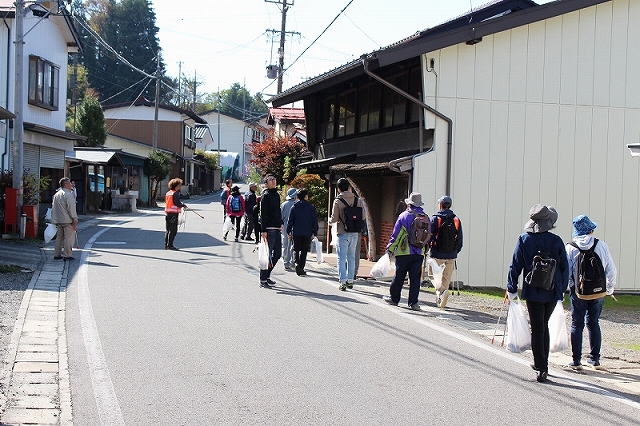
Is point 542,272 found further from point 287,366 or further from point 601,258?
point 287,366

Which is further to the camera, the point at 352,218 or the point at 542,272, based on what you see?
the point at 352,218

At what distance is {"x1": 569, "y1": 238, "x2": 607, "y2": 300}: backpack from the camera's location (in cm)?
777

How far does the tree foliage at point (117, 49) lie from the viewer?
74.3 metres

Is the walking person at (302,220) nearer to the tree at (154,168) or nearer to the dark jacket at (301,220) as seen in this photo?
the dark jacket at (301,220)

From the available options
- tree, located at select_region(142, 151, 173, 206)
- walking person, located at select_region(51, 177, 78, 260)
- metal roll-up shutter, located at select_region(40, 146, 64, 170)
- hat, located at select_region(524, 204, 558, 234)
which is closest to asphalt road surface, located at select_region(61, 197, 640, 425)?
hat, located at select_region(524, 204, 558, 234)

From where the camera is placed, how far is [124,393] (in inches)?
242

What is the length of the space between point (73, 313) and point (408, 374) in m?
4.90

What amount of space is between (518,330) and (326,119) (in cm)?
1595

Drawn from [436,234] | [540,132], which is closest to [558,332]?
[436,234]

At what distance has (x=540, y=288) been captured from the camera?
7.08 metres

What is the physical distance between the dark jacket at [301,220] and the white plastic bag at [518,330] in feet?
21.6

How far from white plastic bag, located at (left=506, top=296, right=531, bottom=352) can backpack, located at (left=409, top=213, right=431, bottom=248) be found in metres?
3.62

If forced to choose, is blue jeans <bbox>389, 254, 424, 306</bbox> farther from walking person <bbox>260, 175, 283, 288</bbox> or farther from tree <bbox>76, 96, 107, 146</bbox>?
tree <bbox>76, 96, 107, 146</bbox>

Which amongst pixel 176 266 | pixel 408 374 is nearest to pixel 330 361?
pixel 408 374
